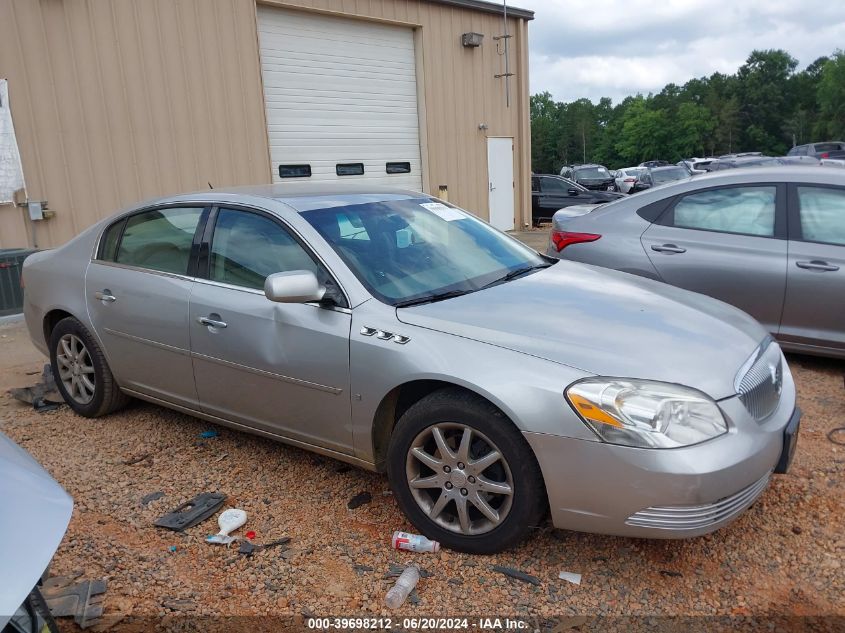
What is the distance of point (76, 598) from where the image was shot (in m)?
2.54

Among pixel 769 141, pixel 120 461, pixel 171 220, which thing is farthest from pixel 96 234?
pixel 769 141

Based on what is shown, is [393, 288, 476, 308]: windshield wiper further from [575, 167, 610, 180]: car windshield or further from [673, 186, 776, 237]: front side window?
[575, 167, 610, 180]: car windshield

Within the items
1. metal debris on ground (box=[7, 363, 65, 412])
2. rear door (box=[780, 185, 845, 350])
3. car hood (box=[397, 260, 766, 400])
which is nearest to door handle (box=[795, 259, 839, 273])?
rear door (box=[780, 185, 845, 350])

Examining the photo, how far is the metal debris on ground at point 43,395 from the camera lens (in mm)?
4715

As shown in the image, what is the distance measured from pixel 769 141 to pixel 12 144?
9150cm

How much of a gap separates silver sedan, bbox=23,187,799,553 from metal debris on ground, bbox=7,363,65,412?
2.49ft

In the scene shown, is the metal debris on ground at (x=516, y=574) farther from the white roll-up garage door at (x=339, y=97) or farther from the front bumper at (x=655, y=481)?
the white roll-up garage door at (x=339, y=97)

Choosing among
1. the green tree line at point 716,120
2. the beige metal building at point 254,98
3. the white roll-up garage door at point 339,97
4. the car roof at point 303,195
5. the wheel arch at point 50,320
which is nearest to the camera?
the car roof at point 303,195

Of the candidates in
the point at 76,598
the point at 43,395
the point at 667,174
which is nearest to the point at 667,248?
the point at 76,598

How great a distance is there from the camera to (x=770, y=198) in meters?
4.86

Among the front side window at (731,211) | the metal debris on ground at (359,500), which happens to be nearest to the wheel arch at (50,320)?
the metal debris on ground at (359,500)

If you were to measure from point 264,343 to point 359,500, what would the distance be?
35.6 inches

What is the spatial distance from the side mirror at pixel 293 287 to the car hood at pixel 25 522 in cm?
129

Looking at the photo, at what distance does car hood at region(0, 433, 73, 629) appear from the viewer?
51.0 inches
